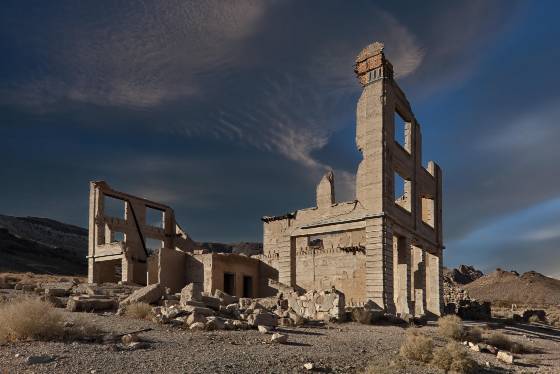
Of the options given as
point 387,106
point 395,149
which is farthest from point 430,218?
point 387,106

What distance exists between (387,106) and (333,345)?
44.4 feet

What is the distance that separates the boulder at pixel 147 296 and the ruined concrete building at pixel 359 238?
9.26 metres

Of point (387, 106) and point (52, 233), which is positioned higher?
point (387, 106)

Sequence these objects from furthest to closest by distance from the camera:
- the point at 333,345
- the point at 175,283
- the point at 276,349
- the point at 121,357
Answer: the point at 175,283 → the point at 333,345 → the point at 276,349 → the point at 121,357

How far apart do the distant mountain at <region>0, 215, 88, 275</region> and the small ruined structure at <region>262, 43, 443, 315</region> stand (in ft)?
89.8

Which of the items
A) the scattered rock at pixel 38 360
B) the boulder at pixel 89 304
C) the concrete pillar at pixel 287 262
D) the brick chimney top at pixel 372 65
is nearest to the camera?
the scattered rock at pixel 38 360

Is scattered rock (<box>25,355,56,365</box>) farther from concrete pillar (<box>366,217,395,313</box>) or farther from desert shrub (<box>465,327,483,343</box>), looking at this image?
concrete pillar (<box>366,217,395,313</box>)

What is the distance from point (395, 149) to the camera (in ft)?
74.5

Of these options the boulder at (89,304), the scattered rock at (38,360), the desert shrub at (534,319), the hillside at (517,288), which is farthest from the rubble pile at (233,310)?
the hillside at (517,288)

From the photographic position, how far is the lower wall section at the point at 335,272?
25625 mm

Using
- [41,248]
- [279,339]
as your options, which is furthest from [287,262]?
[41,248]

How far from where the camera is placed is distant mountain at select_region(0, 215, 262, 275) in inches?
1822

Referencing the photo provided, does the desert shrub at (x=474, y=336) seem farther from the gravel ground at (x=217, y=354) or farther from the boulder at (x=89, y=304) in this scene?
the boulder at (x=89, y=304)

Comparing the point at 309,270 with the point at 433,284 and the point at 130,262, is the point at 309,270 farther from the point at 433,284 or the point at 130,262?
the point at 130,262
